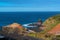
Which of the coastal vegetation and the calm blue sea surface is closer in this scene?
the coastal vegetation

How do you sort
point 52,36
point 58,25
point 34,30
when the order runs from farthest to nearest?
point 34,30 → point 58,25 → point 52,36

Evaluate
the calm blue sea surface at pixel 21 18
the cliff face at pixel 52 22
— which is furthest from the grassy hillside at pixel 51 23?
the calm blue sea surface at pixel 21 18

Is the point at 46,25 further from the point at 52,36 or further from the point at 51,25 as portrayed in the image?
the point at 52,36

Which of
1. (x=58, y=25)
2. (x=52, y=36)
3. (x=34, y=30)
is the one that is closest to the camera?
(x=52, y=36)

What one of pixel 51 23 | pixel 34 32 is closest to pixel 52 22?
pixel 51 23

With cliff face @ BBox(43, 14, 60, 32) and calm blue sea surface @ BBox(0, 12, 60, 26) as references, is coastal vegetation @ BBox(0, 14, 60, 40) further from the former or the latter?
calm blue sea surface @ BBox(0, 12, 60, 26)

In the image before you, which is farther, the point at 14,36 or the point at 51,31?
the point at 14,36

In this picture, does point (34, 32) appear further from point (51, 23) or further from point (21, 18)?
point (21, 18)

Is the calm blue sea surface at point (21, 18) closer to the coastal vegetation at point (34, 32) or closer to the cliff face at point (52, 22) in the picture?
the cliff face at point (52, 22)

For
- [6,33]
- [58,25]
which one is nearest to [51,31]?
[58,25]

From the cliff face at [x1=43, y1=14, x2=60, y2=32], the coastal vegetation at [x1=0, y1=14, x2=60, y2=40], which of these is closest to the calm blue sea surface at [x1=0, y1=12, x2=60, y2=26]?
the cliff face at [x1=43, y1=14, x2=60, y2=32]
